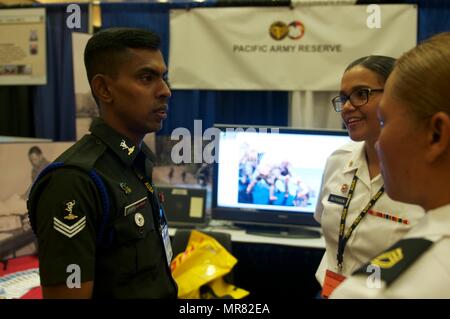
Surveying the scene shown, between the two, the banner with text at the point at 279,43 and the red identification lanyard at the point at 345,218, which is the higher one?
the banner with text at the point at 279,43

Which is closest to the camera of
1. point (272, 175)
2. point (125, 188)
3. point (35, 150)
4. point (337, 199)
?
point (125, 188)

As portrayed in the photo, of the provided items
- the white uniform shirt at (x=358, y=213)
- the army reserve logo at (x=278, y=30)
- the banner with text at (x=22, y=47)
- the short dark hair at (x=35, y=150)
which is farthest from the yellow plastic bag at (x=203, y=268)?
the banner with text at (x=22, y=47)

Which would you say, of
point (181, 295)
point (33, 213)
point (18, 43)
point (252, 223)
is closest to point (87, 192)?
point (33, 213)

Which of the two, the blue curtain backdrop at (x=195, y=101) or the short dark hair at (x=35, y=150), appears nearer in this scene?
the short dark hair at (x=35, y=150)

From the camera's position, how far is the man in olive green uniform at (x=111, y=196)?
0.91m

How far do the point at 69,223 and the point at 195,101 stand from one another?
217 cm

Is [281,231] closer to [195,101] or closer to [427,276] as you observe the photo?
[195,101]

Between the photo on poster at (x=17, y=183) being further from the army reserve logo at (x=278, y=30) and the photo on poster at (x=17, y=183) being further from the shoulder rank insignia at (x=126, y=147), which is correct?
the army reserve logo at (x=278, y=30)

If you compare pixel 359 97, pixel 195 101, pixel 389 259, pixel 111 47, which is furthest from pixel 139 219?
pixel 195 101

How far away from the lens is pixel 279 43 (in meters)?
2.80

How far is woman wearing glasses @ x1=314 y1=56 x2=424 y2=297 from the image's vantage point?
1.26 meters

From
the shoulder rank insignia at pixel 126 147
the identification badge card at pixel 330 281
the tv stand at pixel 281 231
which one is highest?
the shoulder rank insignia at pixel 126 147

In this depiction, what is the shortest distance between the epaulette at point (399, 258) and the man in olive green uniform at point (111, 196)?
0.64m

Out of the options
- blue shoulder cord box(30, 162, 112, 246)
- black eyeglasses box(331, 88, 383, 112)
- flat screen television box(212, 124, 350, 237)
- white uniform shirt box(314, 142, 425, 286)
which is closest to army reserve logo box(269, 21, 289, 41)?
flat screen television box(212, 124, 350, 237)
